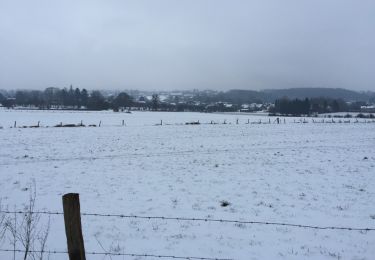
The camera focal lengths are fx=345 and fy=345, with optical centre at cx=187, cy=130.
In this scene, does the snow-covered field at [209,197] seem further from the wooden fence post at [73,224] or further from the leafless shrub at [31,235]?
the wooden fence post at [73,224]

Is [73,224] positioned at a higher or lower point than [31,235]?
higher

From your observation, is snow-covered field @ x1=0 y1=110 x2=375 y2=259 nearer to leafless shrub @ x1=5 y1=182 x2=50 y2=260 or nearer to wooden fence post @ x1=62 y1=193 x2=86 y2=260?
leafless shrub @ x1=5 y1=182 x2=50 y2=260

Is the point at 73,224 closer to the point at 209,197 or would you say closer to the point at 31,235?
the point at 31,235

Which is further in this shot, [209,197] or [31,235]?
[209,197]

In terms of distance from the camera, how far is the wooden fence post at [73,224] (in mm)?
4499

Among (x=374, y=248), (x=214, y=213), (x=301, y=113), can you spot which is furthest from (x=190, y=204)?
(x=301, y=113)

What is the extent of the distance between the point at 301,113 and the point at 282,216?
138 meters

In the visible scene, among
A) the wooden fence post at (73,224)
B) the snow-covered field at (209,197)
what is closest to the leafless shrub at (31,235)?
the snow-covered field at (209,197)

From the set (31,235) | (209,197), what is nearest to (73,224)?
(31,235)

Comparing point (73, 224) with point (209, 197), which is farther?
point (209, 197)

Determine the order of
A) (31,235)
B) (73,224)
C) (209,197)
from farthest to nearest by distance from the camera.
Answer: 1. (209,197)
2. (31,235)
3. (73,224)

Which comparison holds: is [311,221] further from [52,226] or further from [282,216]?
[52,226]

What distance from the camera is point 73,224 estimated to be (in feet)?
14.9

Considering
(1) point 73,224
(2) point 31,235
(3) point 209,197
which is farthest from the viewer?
(3) point 209,197
